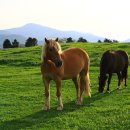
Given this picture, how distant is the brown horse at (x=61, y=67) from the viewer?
40.7 feet

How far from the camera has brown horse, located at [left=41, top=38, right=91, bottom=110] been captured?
12398 millimetres

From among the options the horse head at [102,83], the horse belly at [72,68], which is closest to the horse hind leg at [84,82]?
the horse belly at [72,68]

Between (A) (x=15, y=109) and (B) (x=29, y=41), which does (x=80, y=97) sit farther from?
(B) (x=29, y=41)

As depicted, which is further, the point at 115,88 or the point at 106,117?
the point at 115,88

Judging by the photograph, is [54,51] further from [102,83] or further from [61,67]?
[102,83]

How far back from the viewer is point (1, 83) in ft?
68.1

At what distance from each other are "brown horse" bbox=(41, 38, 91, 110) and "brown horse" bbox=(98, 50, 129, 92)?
2.44 metres

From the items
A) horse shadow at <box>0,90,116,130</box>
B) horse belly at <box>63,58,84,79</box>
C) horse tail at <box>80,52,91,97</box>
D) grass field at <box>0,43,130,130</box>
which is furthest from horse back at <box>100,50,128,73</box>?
horse shadow at <box>0,90,116,130</box>

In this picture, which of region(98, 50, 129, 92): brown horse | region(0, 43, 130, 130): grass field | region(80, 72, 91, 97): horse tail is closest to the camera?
region(0, 43, 130, 130): grass field

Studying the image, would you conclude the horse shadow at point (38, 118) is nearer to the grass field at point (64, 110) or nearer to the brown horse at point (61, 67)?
the grass field at point (64, 110)

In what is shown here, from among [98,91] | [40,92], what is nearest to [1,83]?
[40,92]

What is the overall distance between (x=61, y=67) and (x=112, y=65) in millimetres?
4925

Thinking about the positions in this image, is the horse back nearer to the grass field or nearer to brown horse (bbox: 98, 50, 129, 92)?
brown horse (bbox: 98, 50, 129, 92)

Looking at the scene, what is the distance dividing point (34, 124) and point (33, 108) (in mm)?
2418
